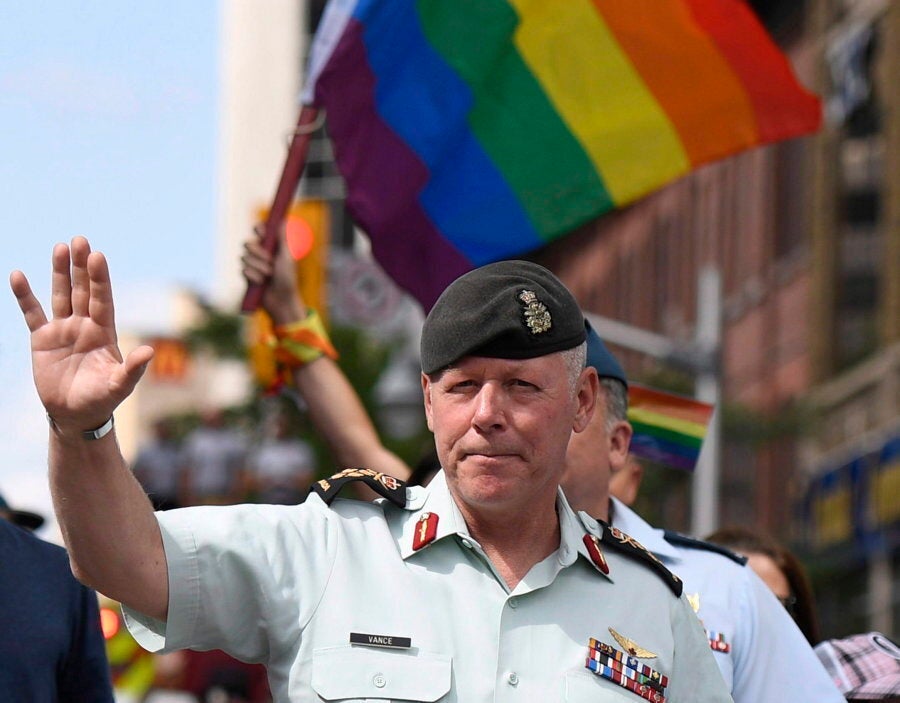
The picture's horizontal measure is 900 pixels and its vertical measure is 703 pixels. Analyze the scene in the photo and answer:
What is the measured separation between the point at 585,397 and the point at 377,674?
2.51ft

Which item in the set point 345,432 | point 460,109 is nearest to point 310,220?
point 460,109

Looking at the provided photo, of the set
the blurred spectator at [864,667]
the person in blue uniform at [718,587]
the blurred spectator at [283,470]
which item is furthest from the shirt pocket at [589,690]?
the blurred spectator at [283,470]

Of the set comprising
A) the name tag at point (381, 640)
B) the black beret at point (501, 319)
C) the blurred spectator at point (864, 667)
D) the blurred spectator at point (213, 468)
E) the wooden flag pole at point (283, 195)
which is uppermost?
the wooden flag pole at point (283, 195)

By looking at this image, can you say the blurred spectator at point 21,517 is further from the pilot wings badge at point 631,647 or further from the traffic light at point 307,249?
the pilot wings badge at point 631,647

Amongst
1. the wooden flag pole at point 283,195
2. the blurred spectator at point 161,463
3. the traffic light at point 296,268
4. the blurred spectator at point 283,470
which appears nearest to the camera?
the wooden flag pole at point 283,195

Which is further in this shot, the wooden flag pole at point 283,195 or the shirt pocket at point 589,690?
the wooden flag pole at point 283,195

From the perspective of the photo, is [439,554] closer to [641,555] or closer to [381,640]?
[381,640]

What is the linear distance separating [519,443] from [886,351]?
78.2ft

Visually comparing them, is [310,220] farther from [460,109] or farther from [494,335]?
[494,335]

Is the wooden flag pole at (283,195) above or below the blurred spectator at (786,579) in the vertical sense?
above

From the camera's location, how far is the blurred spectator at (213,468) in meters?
21.8

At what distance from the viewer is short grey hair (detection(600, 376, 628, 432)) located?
5195 millimetres

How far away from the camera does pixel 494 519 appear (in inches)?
147

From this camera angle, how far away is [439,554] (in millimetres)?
3701
